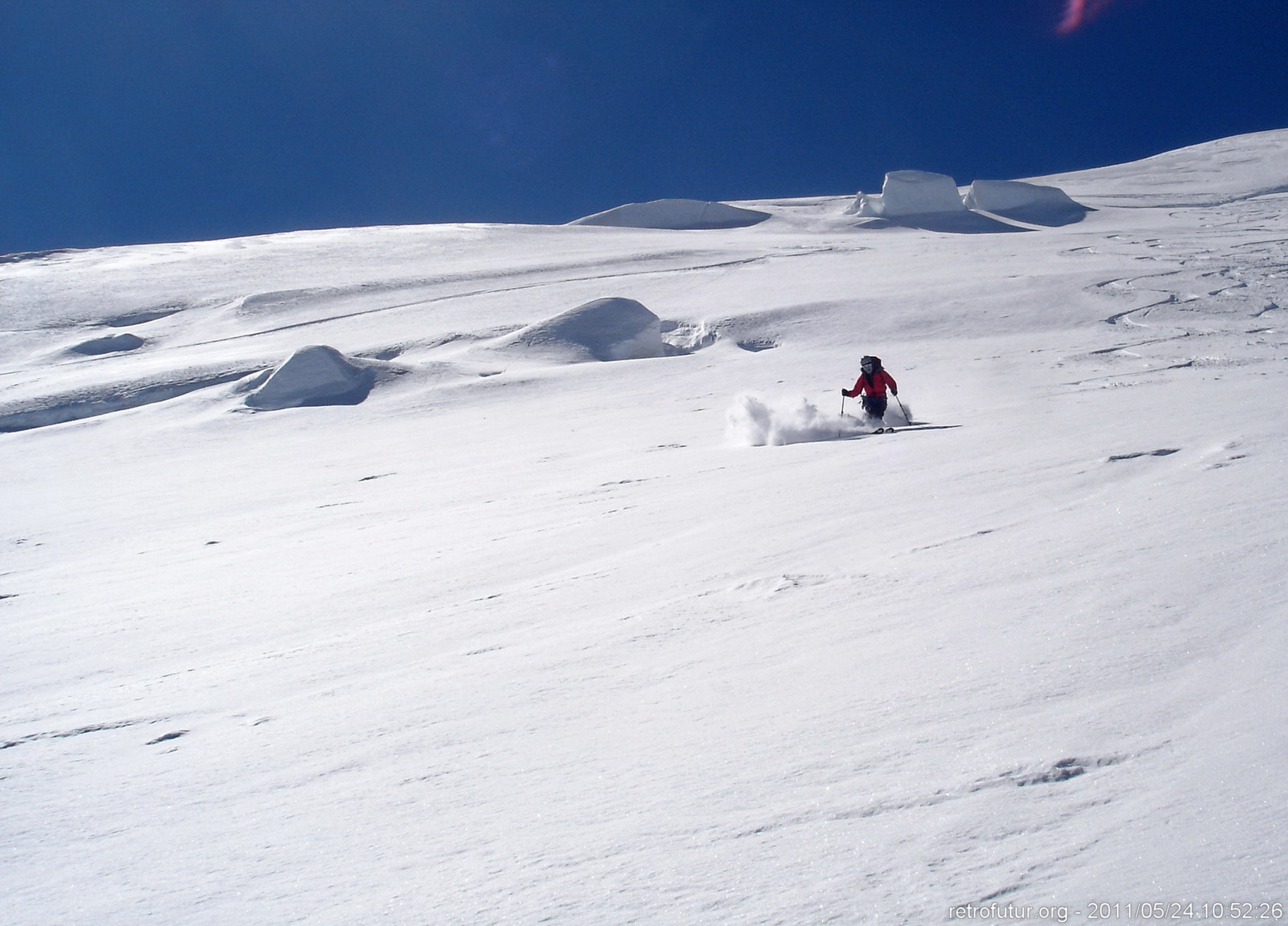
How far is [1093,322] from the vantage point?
14500 millimetres

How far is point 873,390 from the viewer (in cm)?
851

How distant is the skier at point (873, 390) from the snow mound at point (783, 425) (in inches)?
6.8

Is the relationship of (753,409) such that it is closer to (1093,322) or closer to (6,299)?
(1093,322)

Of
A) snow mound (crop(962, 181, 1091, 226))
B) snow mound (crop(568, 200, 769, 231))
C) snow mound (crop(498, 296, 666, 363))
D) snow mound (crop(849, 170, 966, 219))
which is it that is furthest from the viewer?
snow mound (crop(568, 200, 769, 231))

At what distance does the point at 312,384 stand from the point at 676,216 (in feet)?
104

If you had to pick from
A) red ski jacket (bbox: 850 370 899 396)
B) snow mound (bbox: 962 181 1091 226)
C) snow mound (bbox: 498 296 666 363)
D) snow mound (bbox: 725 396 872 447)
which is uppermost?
snow mound (bbox: 962 181 1091 226)

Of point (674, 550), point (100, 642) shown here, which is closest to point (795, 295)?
point (674, 550)

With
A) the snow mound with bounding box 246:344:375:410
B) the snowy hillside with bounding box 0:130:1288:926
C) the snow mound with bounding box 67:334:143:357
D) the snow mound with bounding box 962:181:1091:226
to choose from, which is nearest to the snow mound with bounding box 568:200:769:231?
the snow mound with bounding box 962:181:1091:226

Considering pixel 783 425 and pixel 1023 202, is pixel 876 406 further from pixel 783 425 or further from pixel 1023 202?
pixel 1023 202

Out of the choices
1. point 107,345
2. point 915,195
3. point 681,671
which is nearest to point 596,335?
point 107,345

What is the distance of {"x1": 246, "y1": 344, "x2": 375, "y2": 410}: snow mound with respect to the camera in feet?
44.9

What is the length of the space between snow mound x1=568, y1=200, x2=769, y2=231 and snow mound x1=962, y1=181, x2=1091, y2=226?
948 centimetres

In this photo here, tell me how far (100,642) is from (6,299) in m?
29.2

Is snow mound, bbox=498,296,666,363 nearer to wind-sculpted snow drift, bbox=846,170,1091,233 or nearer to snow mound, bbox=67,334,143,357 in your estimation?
snow mound, bbox=67,334,143,357
